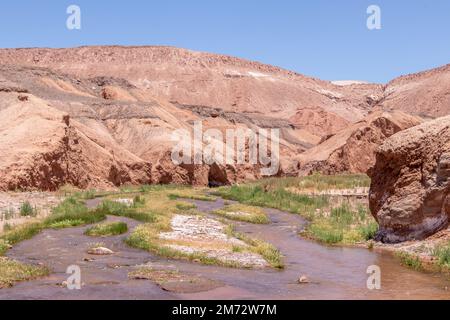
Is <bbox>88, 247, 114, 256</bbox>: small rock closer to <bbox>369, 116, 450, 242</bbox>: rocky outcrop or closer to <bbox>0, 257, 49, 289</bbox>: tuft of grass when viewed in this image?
<bbox>0, 257, 49, 289</bbox>: tuft of grass

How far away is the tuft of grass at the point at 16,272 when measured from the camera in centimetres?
1116

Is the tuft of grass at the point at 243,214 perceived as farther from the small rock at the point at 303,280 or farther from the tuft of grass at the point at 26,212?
the small rock at the point at 303,280

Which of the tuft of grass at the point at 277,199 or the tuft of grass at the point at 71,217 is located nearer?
the tuft of grass at the point at 71,217

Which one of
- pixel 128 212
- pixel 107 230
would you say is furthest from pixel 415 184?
pixel 128 212

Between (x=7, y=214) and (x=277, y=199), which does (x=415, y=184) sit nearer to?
(x=7, y=214)

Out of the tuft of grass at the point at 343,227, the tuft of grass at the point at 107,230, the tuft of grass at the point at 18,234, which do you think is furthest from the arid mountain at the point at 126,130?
the tuft of grass at the point at 343,227

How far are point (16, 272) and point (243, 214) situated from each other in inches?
640

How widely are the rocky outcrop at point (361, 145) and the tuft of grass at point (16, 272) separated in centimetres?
4306

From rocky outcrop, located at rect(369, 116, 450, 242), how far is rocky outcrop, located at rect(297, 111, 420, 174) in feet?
110

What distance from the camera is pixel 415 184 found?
18.2 meters

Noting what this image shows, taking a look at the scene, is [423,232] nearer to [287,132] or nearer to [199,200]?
[199,200]

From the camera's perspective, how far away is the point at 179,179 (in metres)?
48.0

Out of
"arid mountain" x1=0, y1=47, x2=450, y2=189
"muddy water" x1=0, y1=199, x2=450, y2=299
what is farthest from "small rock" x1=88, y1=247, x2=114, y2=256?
"arid mountain" x1=0, y1=47, x2=450, y2=189
